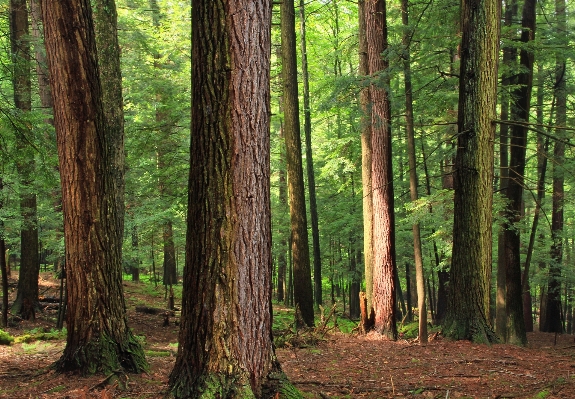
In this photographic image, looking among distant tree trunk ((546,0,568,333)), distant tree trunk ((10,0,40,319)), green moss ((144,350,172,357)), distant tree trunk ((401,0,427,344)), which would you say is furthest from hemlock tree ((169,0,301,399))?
distant tree trunk ((546,0,568,333))

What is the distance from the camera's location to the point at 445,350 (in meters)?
7.08

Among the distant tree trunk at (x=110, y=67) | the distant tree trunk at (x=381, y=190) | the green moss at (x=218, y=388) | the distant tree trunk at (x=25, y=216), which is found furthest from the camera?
the distant tree trunk at (x=25, y=216)

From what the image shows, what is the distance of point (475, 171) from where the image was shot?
25.1 ft

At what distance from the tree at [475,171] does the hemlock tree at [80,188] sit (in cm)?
582

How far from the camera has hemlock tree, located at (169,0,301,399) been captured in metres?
3.21

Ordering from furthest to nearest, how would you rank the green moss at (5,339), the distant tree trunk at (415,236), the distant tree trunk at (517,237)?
the distant tree trunk at (517,237)
the distant tree trunk at (415,236)
the green moss at (5,339)

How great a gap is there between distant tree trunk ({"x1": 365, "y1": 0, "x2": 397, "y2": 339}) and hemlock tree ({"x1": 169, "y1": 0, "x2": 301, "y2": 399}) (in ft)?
21.4

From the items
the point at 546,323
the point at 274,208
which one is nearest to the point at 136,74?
the point at 274,208

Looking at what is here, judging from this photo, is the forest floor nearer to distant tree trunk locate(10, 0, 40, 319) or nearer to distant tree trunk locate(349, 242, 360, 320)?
distant tree trunk locate(10, 0, 40, 319)

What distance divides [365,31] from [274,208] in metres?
13.3

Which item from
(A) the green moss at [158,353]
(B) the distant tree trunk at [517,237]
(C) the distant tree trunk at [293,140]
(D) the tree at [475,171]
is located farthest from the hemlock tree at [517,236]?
(A) the green moss at [158,353]

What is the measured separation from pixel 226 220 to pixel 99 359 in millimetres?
2823

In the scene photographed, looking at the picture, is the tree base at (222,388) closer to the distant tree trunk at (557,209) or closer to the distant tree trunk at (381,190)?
the distant tree trunk at (381,190)

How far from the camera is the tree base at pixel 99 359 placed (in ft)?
15.7
